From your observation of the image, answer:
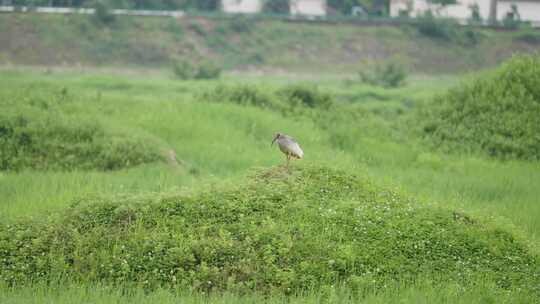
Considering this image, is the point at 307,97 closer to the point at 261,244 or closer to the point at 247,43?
the point at 261,244

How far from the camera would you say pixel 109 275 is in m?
6.94

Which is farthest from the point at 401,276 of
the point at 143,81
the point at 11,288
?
the point at 143,81

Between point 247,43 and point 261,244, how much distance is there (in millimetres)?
31882

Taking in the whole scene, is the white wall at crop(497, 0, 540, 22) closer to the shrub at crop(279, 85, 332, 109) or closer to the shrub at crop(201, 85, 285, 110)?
the shrub at crop(279, 85, 332, 109)

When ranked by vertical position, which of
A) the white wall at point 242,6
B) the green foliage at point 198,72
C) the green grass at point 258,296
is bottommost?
the green foliage at point 198,72

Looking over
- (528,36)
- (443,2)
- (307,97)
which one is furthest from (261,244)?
(443,2)

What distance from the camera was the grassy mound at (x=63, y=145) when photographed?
11.7 meters

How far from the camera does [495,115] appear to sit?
581 inches

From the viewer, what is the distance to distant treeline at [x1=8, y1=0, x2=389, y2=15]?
3722 cm

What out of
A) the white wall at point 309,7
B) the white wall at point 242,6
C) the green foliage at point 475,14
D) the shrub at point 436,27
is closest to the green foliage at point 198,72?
the white wall at point 242,6

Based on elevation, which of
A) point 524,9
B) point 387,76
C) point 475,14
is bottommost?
point 387,76

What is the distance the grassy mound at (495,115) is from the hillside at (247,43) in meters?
20.9

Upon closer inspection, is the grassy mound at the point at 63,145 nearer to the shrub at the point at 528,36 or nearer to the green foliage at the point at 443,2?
A: the shrub at the point at 528,36

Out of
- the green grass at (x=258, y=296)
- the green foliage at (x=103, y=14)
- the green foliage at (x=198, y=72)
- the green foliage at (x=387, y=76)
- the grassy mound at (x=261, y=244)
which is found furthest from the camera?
the green foliage at (x=103, y=14)
